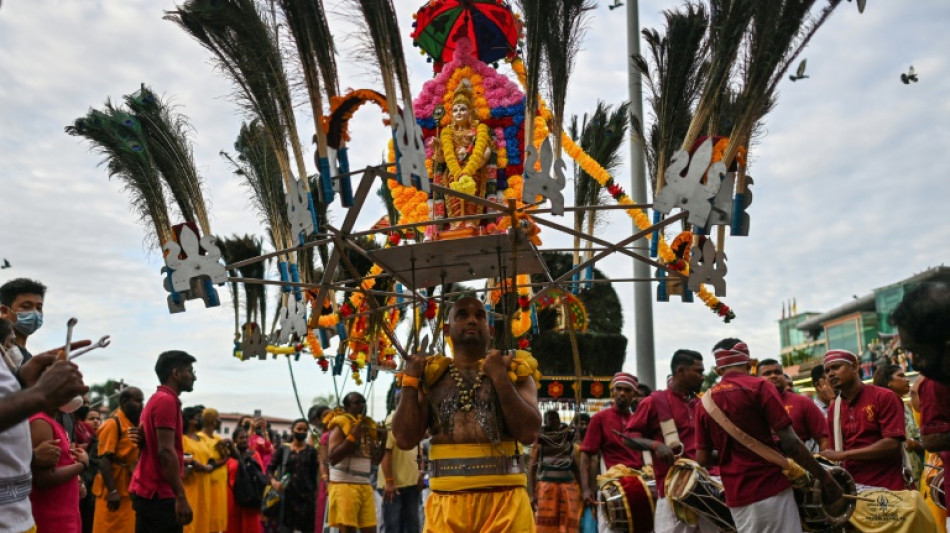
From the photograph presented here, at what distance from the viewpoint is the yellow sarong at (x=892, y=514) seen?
6344mm

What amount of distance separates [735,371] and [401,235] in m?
3.18

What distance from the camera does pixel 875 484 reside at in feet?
22.4

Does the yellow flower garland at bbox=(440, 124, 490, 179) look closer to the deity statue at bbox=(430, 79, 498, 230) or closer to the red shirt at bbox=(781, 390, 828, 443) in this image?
the deity statue at bbox=(430, 79, 498, 230)

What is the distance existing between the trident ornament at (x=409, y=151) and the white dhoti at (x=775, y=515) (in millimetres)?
3476

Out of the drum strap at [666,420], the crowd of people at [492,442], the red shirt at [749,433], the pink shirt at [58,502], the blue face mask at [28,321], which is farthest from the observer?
the drum strap at [666,420]

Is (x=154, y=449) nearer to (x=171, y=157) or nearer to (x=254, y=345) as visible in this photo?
(x=254, y=345)

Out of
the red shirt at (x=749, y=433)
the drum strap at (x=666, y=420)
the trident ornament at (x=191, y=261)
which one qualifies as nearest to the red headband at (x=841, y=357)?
the red shirt at (x=749, y=433)

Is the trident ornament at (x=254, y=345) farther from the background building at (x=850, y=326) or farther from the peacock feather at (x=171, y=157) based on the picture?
the background building at (x=850, y=326)

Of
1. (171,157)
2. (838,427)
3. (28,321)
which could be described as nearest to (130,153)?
(171,157)

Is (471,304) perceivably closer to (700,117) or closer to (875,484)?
(700,117)

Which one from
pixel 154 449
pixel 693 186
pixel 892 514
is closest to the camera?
pixel 693 186

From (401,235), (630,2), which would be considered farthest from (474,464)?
(630,2)

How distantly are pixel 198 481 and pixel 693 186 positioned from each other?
6.58 meters

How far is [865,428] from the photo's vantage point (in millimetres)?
6953
